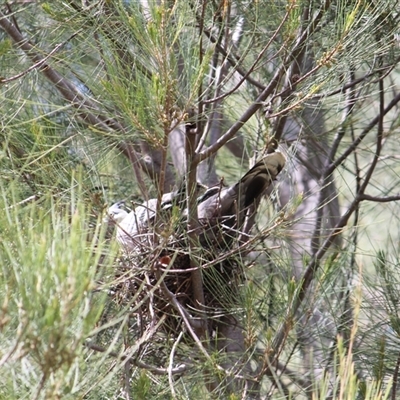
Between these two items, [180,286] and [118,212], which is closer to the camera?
[180,286]

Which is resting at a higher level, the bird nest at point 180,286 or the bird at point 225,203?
the bird at point 225,203

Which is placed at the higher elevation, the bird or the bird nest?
the bird

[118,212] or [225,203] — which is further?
[118,212]

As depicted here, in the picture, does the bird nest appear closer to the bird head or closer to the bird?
Result: the bird

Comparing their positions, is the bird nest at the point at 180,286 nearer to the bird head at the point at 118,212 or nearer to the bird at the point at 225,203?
the bird at the point at 225,203

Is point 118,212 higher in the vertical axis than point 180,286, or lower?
higher

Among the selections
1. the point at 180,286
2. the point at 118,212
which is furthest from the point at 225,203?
the point at 118,212

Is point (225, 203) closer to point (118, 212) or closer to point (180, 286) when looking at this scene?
point (180, 286)

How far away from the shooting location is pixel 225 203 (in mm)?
1783

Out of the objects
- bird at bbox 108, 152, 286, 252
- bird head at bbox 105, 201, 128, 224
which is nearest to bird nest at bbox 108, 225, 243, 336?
bird at bbox 108, 152, 286, 252

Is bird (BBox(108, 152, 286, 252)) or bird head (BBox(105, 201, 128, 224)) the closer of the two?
bird (BBox(108, 152, 286, 252))

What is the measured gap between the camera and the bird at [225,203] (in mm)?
1654

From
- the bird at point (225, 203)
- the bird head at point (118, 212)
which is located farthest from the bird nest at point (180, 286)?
the bird head at point (118, 212)

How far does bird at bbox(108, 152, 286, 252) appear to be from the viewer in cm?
165
